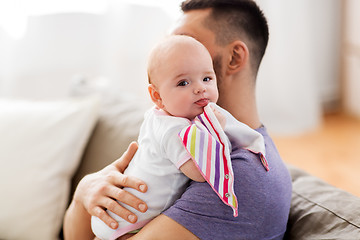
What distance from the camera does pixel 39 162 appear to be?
1.51m

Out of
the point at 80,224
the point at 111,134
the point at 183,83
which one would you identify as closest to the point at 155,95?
the point at 183,83

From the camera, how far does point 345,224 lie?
1.15 metres

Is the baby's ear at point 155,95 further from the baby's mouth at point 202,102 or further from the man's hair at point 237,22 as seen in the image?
the man's hair at point 237,22

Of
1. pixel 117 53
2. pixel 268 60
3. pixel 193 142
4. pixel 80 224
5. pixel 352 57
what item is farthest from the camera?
pixel 352 57

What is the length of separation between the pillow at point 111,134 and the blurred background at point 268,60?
0.76 feet

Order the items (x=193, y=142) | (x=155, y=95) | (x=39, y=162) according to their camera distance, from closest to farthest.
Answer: (x=193, y=142)
(x=155, y=95)
(x=39, y=162)

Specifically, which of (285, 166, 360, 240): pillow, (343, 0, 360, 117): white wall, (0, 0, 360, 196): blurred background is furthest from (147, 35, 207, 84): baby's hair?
(343, 0, 360, 117): white wall

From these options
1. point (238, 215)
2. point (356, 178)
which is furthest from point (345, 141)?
point (238, 215)

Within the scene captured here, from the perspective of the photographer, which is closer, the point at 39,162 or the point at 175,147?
the point at 175,147

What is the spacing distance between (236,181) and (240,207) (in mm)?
55

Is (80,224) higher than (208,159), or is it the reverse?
(208,159)

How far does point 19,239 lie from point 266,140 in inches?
32.6

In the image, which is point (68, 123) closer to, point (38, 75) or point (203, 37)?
point (203, 37)

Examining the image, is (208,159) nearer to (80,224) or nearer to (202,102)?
(202,102)
